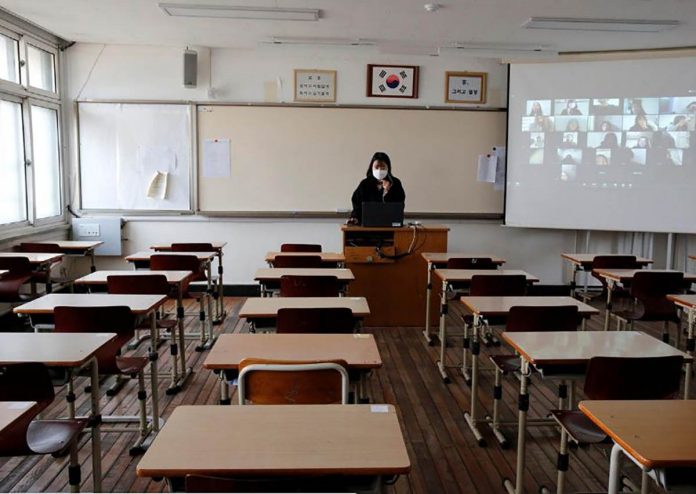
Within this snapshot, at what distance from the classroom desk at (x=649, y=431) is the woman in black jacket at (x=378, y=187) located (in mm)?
4171

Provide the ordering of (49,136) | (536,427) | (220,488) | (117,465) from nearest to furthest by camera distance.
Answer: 1. (220,488)
2. (117,465)
3. (536,427)
4. (49,136)

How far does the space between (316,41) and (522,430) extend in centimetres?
486

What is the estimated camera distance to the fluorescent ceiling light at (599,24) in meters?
5.36

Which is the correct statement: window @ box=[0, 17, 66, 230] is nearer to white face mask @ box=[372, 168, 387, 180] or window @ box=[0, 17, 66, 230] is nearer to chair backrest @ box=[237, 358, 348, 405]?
white face mask @ box=[372, 168, 387, 180]

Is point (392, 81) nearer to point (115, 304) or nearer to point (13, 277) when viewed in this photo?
point (13, 277)

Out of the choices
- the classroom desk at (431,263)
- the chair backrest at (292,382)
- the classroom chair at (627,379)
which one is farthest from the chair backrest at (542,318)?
the classroom desk at (431,263)

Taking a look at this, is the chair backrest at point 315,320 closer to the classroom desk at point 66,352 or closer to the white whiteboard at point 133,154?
the classroom desk at point 66,352

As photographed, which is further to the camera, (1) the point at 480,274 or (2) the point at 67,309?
(1) the point at 480,274

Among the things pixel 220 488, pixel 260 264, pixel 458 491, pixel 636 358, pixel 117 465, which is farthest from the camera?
pixel 260 264

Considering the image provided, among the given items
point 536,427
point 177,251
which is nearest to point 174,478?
point 536,427

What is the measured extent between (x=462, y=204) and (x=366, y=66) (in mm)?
2027

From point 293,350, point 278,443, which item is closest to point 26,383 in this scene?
point 293,350

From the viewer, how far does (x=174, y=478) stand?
4.65 ft

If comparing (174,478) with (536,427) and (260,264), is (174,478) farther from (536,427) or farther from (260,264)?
(260,264)
